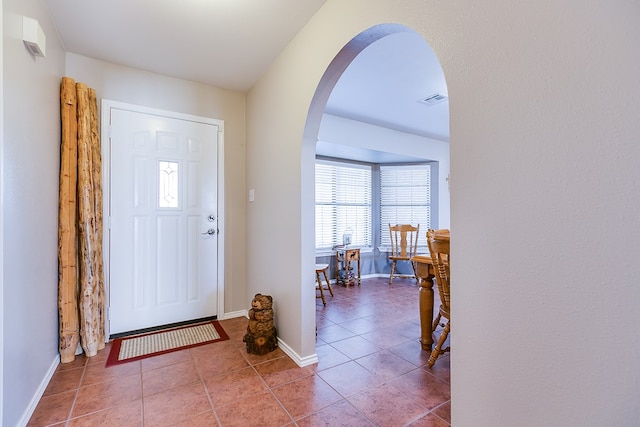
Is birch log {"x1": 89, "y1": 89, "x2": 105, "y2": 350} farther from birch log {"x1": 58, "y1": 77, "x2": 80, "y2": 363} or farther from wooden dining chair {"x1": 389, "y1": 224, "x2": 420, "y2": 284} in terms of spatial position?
wooden dining chair {"x1": 389, "y1": 224, "x2": 420, "y2": 284}

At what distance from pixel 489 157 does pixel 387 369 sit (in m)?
1.60

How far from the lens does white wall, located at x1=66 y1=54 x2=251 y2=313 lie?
8.20 feet

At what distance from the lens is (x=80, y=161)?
211 centimetres

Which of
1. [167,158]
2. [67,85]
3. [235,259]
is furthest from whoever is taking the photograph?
[235,259]

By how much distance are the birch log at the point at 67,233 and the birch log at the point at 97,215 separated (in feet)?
0.41

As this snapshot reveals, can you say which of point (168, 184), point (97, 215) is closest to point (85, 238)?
point (97, 215)

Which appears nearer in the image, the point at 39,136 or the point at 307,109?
the point at 39,136

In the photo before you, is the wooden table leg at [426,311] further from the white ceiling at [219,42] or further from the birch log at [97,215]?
the birch log at [97,215]

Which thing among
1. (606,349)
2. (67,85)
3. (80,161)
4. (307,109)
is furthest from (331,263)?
(606,349)

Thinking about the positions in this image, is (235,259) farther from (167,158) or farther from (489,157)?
(489,157)

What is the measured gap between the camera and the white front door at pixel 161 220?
2.46 meters

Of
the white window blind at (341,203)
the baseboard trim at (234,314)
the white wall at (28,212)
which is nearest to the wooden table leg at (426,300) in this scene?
the baseboard trim at (234,314)

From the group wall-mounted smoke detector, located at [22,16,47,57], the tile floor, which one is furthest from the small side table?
wall-mounted smoke detector, located at [22,16,47,57]

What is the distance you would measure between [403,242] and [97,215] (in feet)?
13.3
